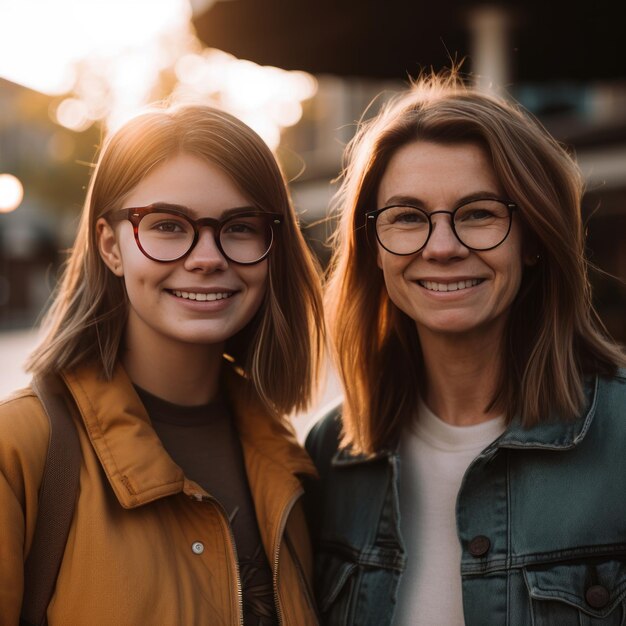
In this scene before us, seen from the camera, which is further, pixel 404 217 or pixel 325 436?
pixel 325 436

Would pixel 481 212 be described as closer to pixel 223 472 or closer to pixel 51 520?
pixel 223 472

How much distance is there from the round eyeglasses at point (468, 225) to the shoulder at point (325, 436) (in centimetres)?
87

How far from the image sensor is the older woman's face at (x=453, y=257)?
8.41 ft

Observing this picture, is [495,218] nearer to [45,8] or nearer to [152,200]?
[152,200]

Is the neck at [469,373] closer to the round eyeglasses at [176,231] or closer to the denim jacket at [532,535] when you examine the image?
the denim jacket at [532,535]

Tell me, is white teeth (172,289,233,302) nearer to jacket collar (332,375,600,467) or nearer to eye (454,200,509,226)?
eye (454,200,509,226)

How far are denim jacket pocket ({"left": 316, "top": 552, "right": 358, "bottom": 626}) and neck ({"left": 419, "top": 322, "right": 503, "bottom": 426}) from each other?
0.62 m

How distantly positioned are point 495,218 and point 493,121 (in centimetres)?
31

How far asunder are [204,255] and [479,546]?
1.23m

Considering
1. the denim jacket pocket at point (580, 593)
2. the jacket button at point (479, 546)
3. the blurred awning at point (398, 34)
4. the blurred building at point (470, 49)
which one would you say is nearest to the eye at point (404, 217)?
the blurred building at point (470, 49)

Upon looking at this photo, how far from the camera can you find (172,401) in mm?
2672

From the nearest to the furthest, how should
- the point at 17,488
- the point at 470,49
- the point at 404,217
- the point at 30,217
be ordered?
1. the point at 17,488
2. the point at 404,217
3. the point at 470,49
4. the point at 30,217

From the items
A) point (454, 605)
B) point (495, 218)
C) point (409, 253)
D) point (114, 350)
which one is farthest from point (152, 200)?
point (454, 605)

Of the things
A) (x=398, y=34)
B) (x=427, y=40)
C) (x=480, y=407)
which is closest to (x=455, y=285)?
(x=480, y=407)
